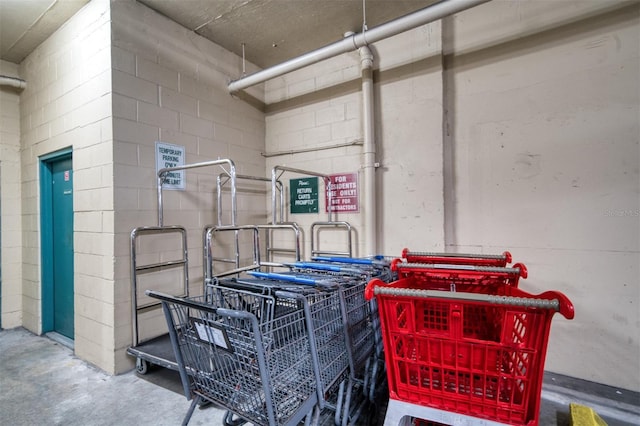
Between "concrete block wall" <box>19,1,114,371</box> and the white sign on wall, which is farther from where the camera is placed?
the white sign on wall

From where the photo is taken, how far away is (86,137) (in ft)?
9.03

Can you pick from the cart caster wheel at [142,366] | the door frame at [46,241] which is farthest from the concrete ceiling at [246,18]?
the cart caster wheel at [142,366]

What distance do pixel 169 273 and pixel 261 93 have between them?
7.94 ft

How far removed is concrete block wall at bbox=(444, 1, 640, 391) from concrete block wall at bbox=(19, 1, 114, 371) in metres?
2.97

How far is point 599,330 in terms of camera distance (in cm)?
224

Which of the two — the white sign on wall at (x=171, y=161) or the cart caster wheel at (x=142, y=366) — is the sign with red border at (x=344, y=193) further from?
the cart caster wheel at (x=142, y=366)

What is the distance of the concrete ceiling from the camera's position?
2734 millimetres

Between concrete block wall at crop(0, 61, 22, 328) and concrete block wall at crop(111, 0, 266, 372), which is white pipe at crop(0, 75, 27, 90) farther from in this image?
concrete block wall at crop(111, 0, 266, 372)

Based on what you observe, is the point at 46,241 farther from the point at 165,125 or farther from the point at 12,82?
the point at 165,125

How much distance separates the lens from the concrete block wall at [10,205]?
3.59 meters

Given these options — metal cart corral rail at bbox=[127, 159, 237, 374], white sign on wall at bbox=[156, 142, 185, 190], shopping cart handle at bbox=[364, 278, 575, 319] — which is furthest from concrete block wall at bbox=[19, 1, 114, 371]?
shopping cart handle at bbox=[364, 278, 575, 319]

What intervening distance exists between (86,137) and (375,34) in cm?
264

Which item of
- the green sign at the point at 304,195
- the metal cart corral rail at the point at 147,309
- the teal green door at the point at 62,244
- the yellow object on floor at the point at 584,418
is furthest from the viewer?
the green sign at the point at 304,195

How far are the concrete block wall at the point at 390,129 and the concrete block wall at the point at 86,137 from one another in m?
1.88
